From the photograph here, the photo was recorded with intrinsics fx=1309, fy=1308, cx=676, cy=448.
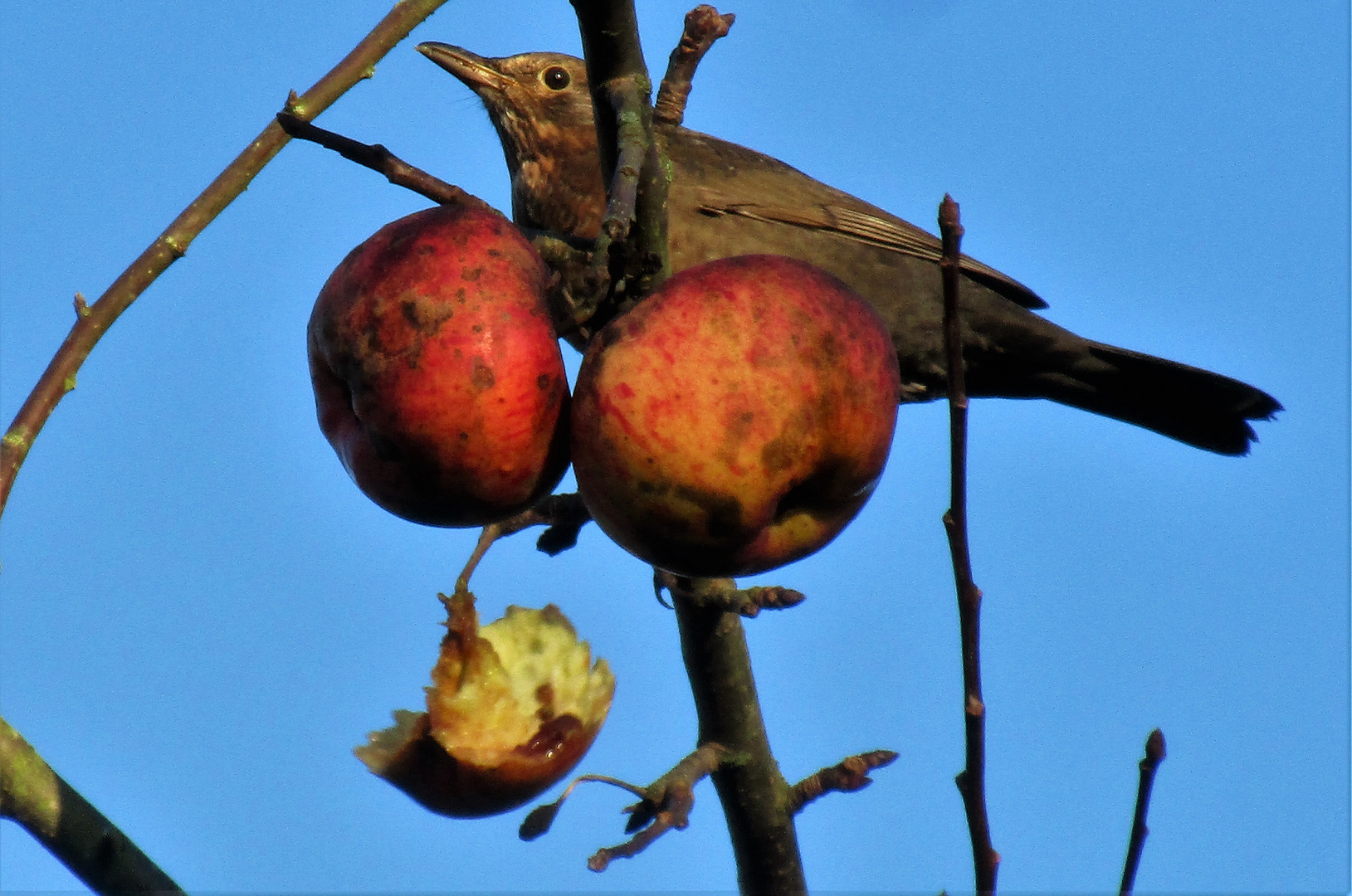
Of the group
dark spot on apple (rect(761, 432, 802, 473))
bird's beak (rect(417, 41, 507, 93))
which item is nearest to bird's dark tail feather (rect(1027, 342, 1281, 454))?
bird's beak (rect(417, 41, 507, 93))

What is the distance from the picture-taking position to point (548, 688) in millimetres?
2668

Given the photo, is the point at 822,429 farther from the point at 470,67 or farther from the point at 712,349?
the point at 470,67

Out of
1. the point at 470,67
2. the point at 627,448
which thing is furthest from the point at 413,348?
the point at 470,67

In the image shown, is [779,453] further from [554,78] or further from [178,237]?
[554,78]

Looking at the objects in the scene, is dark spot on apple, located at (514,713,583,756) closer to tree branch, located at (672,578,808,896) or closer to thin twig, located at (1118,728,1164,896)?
tree branch, located at (672,578,808,896)

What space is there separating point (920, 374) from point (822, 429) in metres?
3.28

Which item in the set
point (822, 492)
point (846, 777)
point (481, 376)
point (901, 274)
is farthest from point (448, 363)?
point (901, 274)

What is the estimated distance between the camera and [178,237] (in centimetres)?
210

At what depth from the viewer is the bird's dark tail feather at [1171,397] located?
15.7ft

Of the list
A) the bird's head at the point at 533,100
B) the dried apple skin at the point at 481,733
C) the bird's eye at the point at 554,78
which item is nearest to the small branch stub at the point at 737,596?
the dried apple skin at the point at 481,733

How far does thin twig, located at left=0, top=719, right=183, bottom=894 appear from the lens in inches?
73.7

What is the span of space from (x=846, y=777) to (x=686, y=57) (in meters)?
1.42

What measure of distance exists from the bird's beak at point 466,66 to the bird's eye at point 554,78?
17cm

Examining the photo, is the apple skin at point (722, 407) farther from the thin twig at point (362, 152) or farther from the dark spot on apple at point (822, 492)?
the thin twig at point (362, 152)
